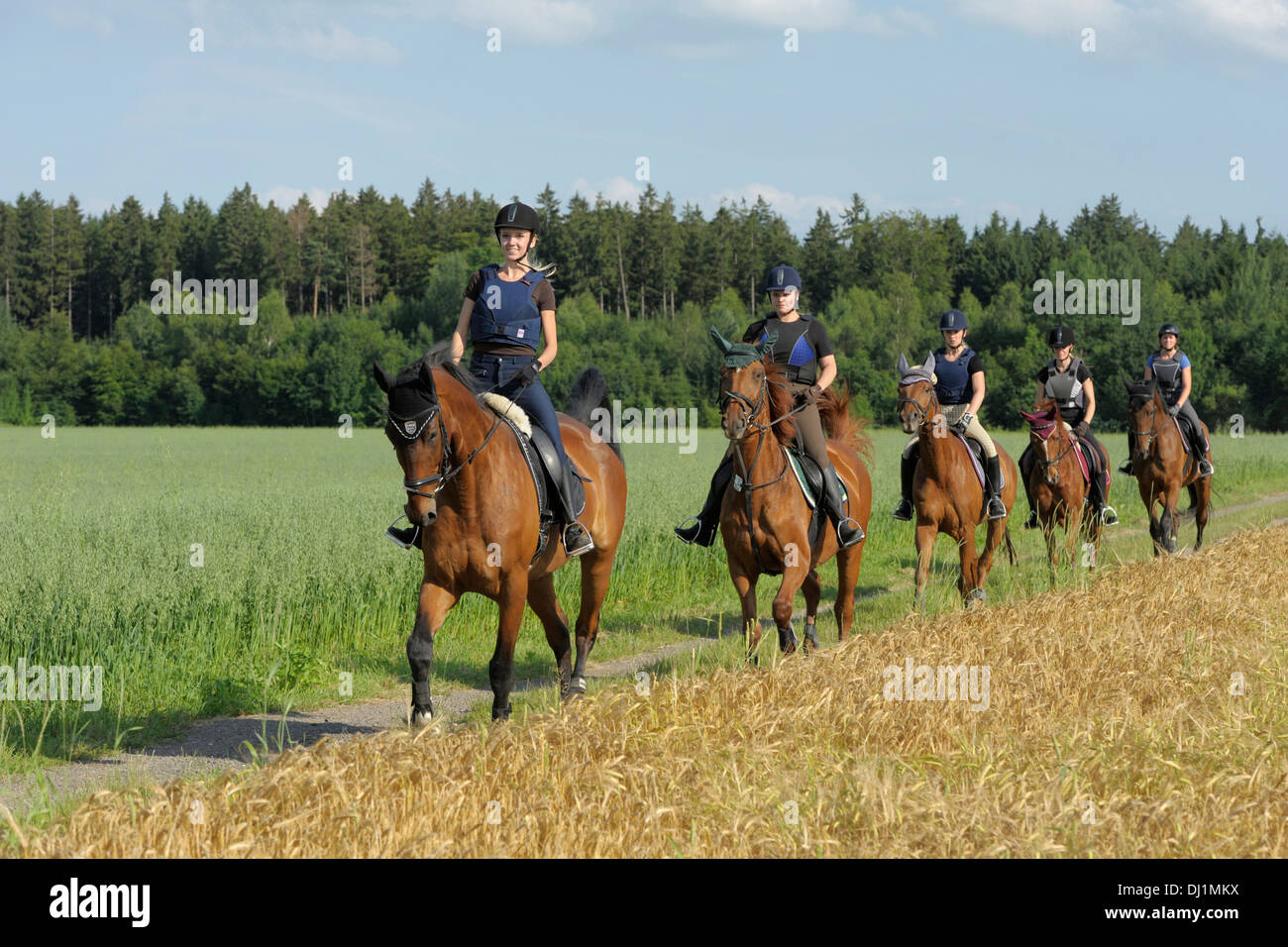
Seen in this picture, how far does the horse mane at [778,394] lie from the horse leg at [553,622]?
2242 millimetres

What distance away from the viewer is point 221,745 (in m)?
7.81

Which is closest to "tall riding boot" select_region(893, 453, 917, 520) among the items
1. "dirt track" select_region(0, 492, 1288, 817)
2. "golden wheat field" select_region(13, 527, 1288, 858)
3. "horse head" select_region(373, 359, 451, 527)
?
"dirt track" select_region(0, 492, 1288, 817)

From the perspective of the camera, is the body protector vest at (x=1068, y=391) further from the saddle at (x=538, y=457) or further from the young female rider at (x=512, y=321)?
the young female rider at (x=512, y=321)

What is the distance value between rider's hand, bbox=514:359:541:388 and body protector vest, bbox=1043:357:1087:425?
351 inches

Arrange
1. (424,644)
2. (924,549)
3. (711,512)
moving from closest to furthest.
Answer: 1. (424,644)
2. (711,512)
3. (924,549)

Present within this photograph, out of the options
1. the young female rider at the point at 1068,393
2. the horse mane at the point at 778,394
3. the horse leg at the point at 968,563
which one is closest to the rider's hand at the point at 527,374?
the horse mane at the point at 778,394

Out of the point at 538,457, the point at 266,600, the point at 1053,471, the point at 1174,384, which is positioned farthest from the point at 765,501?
the point at 1174,384

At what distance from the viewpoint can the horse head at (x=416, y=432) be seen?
651 cm

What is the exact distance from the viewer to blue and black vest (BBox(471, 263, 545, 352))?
778cm

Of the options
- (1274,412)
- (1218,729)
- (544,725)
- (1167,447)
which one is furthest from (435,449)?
(1274,412)

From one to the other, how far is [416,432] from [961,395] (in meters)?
7.19

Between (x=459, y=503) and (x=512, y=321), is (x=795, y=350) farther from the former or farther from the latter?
(x=459, y=503)
